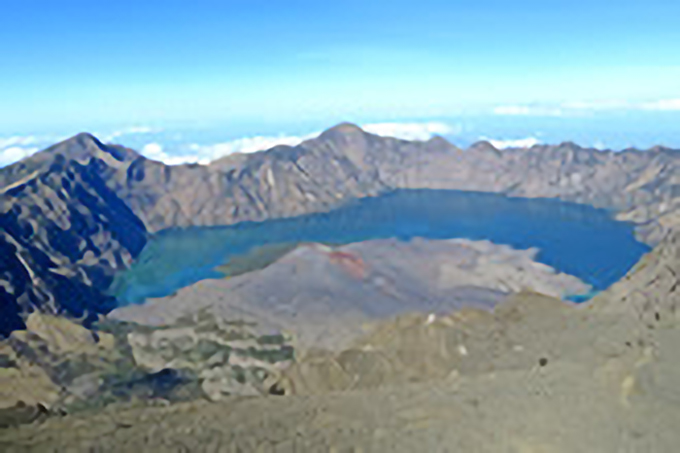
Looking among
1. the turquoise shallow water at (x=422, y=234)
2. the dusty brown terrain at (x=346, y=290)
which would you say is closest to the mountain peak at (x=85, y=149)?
the turquoise shallow water at (x=422, y=234)

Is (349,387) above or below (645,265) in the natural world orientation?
below

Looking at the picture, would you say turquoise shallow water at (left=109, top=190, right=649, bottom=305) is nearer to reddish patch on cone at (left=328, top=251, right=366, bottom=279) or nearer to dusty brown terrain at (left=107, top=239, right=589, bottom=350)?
dusty brown terrain at (left=107, top=239, right=589, bottom=350)

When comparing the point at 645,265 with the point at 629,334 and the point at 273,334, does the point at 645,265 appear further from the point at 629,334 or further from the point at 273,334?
the point at 273,334

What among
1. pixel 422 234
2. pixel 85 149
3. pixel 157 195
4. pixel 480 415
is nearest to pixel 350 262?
pixel 422 234

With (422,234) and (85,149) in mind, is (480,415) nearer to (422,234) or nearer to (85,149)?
(422,234)

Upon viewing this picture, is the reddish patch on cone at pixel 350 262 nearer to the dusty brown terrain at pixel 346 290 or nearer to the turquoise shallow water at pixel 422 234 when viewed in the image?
the dusty brown terrain at pixel 346 290

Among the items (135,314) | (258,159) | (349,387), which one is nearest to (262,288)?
(135,314)
